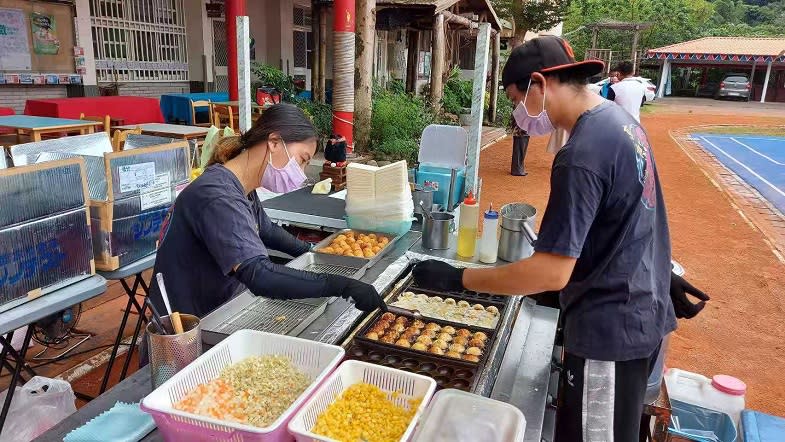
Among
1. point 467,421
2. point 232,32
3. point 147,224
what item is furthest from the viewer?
point 232,32

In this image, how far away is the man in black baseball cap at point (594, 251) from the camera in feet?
5.09

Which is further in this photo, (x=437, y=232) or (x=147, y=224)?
(x=147, y=224)

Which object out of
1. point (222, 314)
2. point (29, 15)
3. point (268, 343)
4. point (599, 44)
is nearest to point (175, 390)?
point (268, 343)

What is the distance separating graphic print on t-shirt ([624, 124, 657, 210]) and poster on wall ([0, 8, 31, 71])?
960cm

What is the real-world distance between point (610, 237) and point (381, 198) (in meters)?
1.65

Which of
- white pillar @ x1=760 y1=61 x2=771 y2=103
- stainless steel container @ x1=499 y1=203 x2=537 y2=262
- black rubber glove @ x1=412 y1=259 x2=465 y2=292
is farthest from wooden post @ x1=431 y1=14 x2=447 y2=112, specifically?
white pillar @ x1=760 y1=61 x2=771 y2=103

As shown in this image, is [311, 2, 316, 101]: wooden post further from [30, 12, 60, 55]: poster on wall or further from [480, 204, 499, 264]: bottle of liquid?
[480, 204, 499, 264]: bottle of liquid

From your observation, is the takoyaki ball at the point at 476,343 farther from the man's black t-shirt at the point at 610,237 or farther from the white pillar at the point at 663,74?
the white pillar at the point at 663,74

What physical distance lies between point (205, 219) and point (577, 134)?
1278mm

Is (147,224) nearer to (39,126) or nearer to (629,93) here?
(39,126)

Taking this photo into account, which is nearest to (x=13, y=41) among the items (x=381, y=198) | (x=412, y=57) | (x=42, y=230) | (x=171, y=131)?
(x=171, y=131)

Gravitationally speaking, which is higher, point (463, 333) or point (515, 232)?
point (515, 232)

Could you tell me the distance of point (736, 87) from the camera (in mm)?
33500

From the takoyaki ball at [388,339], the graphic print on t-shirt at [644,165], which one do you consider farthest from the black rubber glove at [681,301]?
the takoyaki ball at [388,339]
